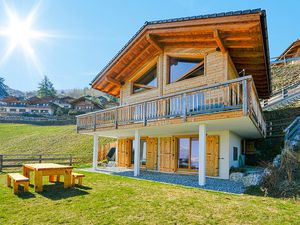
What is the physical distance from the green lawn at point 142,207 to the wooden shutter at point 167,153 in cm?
491

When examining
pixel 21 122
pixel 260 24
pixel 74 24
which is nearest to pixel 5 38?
pixel 74 24

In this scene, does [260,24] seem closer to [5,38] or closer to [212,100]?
[212,100]

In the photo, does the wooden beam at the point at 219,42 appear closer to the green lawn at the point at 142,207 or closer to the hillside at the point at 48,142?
the green lawn at the point at 142,207

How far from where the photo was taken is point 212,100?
10.2 m

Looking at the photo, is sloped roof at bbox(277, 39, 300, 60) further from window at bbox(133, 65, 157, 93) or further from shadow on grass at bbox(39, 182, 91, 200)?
shadow on grass at bbox(39, 182, 91, 200)

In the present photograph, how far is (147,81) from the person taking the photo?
13.7 metres

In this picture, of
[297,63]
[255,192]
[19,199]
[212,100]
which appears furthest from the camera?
[297,63]

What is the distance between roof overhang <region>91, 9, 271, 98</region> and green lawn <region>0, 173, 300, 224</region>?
19.2ft

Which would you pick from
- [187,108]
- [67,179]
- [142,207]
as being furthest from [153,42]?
[142,207]

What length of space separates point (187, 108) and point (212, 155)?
313cm

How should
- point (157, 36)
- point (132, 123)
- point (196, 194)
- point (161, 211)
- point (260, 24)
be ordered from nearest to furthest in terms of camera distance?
point (161, 211) → point (196, 194) → point (260, 24) → point (132, 123) → point (157, 36)

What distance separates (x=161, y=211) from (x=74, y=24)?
9307mm

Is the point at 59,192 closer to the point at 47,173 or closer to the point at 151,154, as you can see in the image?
the point at 47,173

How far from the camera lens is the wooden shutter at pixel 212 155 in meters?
10.6
